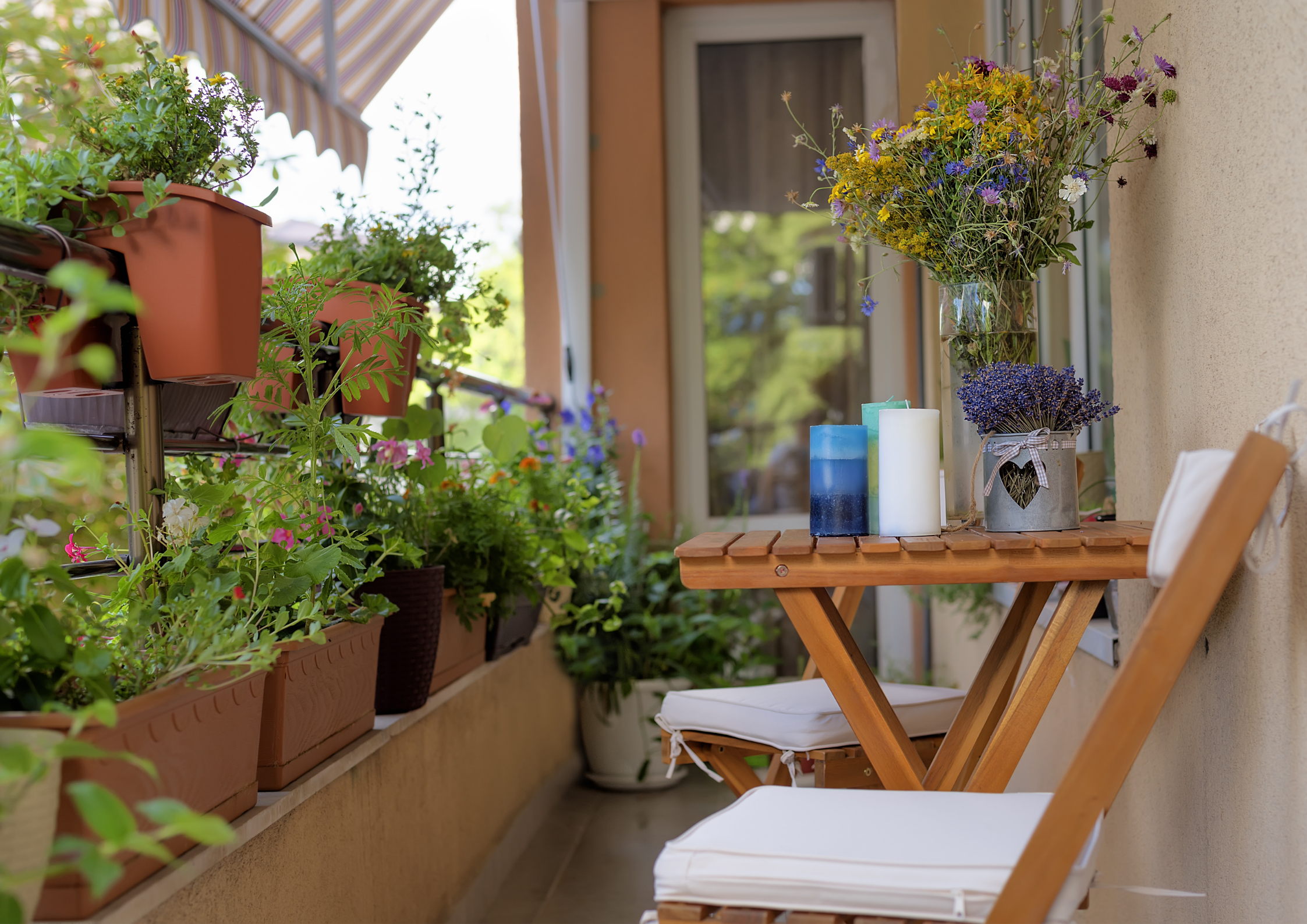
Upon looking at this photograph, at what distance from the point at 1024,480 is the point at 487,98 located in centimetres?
757

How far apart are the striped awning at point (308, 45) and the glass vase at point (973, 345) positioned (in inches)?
43.1

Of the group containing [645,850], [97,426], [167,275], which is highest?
[167,275]

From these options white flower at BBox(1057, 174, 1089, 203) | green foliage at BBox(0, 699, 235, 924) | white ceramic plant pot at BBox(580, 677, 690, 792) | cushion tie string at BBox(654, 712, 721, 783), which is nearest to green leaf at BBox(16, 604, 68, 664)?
green foliage at BBox(0, 699, 235, 924)

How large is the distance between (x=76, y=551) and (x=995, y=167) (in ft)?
4.24

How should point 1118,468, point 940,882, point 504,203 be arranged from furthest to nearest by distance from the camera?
point 504,203 → point 1118,468 → point 940,882

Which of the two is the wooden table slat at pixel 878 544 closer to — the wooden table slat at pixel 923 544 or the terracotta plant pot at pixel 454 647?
the wooden table slat at pixel 923 544

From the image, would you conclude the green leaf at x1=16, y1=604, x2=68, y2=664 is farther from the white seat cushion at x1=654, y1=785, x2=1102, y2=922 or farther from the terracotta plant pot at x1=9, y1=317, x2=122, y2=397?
the white seat cushion at x1=654, y1=785, x2=1102, y2=922

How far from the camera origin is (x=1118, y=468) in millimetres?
1673

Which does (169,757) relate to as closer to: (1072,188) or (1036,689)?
(1036,689)

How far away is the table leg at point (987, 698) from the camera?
1371 millimetres

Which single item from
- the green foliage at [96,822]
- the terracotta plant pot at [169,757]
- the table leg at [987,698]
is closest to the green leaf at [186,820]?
the green foliage at [96,822]

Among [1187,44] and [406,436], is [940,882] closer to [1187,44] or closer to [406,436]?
[1187,44]

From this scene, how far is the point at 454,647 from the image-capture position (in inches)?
87.5

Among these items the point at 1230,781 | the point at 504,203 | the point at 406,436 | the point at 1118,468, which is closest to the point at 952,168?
the point at 1118,468
